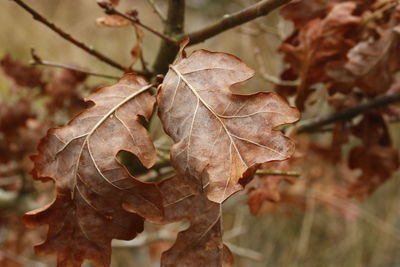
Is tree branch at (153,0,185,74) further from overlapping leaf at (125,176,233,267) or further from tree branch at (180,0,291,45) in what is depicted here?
overlapping leaf at (125,176,233,267)

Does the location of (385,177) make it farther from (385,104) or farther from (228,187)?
(228,187)

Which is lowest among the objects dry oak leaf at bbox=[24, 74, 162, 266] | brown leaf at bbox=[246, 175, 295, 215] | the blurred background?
the blurred background

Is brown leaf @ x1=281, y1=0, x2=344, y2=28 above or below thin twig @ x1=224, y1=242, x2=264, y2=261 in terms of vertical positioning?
above

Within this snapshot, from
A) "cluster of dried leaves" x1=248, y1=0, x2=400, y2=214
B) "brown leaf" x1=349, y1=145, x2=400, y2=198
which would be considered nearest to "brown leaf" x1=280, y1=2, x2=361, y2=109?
"cluster of dried leaves" x1=248, y1=0, x2=400, y2=214

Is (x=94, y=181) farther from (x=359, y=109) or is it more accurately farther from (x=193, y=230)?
(x=359, y=109)

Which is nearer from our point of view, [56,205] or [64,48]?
[56,205]

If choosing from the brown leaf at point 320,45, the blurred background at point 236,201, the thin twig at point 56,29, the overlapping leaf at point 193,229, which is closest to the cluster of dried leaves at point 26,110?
the blurred background at point 236,201

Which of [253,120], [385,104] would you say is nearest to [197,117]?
[253,120]
